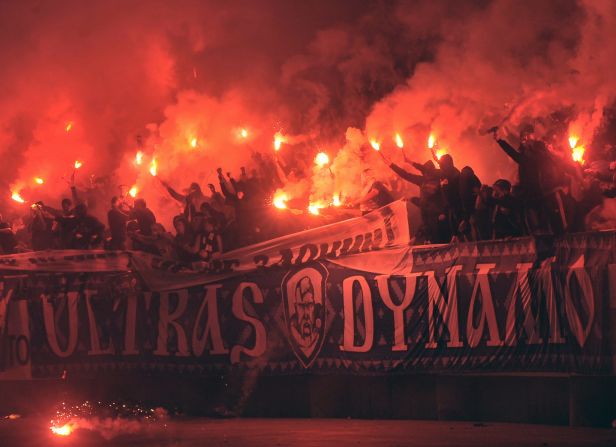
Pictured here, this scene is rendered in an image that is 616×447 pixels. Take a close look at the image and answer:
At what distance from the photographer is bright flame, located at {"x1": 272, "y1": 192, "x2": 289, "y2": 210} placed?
1611cm

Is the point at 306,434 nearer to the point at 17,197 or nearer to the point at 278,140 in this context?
the point at 278,140

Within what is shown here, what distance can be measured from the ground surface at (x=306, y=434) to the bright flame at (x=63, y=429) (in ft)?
0.31

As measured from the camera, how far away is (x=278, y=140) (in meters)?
18.4

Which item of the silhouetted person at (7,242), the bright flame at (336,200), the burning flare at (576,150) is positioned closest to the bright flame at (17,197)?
the silhouetted person at (7,242)

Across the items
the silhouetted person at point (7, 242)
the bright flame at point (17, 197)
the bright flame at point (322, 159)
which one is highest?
the bright flame at point (17, 197)

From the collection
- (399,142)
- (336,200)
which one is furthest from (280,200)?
(399,142)

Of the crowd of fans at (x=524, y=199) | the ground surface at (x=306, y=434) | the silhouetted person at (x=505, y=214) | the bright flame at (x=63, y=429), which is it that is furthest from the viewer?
the bright flame at (x=63, y=429)

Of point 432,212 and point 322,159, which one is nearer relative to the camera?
point 432,212

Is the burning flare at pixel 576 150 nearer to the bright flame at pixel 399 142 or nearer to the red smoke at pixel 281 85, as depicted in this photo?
the red smoke at pixel 281 85

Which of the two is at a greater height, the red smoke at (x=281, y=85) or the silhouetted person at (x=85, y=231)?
the red smoke at (x=281, y=85)

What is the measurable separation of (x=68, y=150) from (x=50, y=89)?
1.35 meters

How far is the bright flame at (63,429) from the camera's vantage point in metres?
12.3

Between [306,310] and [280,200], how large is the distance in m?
4.22

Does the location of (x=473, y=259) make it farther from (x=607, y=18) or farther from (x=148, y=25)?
(x=148, y=25)
